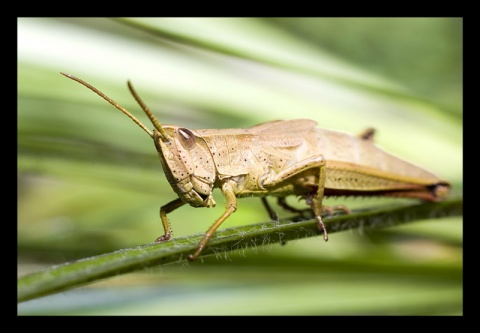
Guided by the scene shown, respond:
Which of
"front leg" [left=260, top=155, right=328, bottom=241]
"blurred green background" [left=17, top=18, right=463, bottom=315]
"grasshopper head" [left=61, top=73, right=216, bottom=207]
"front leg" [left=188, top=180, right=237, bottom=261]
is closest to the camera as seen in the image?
"front leg" [left=188, top=180, right=237, bottom=261]

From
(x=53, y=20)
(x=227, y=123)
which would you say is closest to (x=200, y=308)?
(x=227, y=123)

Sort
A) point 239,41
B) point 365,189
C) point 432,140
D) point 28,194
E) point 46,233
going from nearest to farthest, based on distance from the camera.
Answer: point 365,189 → point 46,233 → point 28,194 → point 239,41 → point 432,140

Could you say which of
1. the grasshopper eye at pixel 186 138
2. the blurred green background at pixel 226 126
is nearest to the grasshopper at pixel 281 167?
the grasshopper eye at pixel 186 138

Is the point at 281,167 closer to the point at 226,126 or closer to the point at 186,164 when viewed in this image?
the point at 186,164

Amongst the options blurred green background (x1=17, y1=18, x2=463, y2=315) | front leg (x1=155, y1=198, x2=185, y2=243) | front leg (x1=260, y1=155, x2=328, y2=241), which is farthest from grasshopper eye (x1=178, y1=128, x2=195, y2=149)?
blurred green background (x1=17, y1=18, x2=463, y2=315)

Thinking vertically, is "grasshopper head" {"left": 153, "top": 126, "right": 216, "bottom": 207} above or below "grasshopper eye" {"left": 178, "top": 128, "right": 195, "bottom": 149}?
below

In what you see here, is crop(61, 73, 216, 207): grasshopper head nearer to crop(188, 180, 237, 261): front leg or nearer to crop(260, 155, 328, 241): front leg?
crop(188, 180, 237, 261): front leg

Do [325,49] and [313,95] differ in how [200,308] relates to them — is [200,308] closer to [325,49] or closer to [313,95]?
[313,95]

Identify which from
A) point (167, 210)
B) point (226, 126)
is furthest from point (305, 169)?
point (226, 126)
